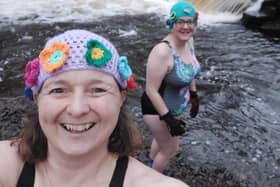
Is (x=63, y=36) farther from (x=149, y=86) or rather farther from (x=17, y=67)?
(x=17, y=67)

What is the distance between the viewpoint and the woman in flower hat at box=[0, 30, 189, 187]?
1812 millimetres

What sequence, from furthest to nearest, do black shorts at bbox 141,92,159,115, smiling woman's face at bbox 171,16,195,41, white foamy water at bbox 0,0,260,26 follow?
white foamy water at bbox 0,0,260,26
black shorts at bbox 141,92,159,115
smiling woman's face at bbox 171,16,195,41

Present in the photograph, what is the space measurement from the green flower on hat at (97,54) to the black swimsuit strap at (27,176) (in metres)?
0.63

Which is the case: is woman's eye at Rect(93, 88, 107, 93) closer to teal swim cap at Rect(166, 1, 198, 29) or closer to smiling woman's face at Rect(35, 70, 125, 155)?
smiling woman's face at Rect(35, 70, 125, 155)

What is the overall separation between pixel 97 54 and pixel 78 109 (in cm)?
26

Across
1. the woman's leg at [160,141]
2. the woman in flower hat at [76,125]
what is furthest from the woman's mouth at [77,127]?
the woman's leg at [160,141]

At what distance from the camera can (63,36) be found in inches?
75.5

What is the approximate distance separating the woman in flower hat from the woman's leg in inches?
61.4

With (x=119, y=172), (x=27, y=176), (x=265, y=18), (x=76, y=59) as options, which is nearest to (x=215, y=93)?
(x=265, y=18)

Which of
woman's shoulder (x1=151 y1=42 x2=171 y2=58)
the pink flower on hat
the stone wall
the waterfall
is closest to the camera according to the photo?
the pink flower on hat

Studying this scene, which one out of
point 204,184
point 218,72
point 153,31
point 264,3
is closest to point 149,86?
A: point 204,184

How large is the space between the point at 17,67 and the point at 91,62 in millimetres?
5564

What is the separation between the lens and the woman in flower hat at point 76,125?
1.81m

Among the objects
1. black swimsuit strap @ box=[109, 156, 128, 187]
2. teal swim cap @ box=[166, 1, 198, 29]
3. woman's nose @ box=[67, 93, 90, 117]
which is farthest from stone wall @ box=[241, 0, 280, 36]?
woman's nose @ box=[67, 93, 90, 117]
